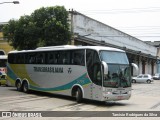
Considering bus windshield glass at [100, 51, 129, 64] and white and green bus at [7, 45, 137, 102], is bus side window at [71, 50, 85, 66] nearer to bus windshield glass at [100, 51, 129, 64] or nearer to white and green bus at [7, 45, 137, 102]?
white and green bus at [7, 45, 137, 102]

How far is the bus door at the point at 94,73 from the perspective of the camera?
1847cm

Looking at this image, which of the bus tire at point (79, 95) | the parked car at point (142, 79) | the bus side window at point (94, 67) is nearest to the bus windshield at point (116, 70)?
the bus side window at point (94, 67)

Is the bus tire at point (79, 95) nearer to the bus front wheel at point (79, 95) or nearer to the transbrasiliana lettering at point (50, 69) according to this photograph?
the bus front wheel at point (79, 95)

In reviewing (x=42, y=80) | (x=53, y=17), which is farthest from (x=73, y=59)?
(x=53, y=17)

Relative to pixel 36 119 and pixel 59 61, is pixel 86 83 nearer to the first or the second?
pixel 59 61

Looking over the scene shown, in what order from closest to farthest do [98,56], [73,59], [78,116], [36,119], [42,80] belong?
[36,119] < [78,116] < [98,56] < [73,59] < [42,80]

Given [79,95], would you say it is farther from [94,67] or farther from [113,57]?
[113,57]

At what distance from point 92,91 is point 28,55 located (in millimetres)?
7562

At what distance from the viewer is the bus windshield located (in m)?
18.5

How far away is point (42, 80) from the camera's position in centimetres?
2352

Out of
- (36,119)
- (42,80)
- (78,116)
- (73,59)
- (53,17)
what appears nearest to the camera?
(36,119)

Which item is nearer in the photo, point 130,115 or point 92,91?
point 130,115

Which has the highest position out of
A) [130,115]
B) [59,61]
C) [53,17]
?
[53,17]

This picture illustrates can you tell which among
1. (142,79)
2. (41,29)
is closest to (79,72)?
(41,29)
